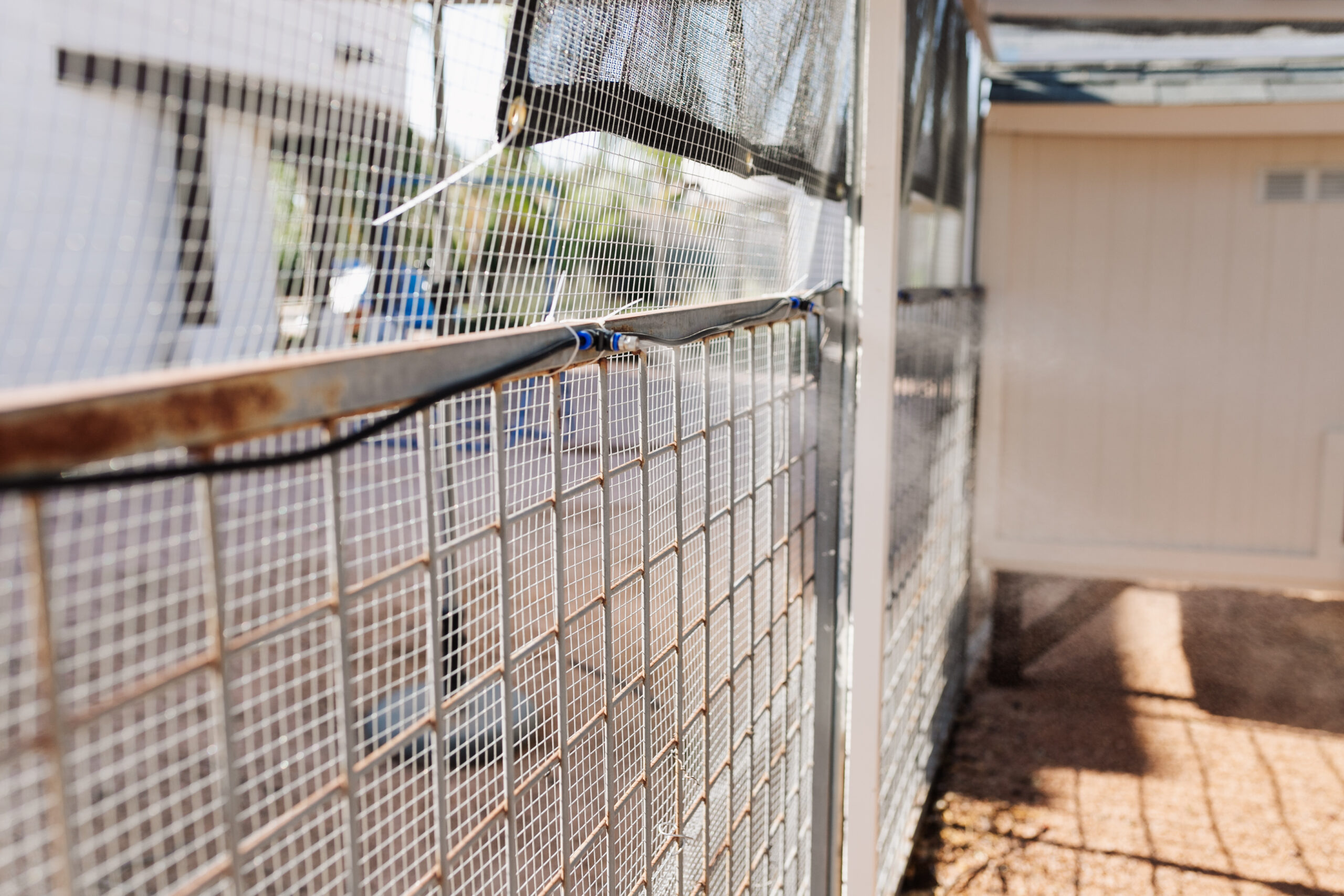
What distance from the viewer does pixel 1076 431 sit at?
4.44 meters

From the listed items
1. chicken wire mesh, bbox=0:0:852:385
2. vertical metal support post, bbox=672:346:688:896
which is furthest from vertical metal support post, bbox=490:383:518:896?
vertical metal support post, bbox=672:346:688:896

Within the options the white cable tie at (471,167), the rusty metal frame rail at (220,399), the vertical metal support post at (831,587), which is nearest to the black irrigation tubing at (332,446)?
the rusty metal frame rail at (220,399)

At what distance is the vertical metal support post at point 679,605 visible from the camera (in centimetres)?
129

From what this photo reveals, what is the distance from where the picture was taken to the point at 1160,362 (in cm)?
435

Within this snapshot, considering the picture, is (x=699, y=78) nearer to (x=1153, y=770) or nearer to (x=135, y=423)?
(x=135, y=423)

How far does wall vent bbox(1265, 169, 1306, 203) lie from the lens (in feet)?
13.5

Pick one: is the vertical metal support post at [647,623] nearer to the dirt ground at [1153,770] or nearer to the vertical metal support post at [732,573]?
the vertical metal support post at [732,573]

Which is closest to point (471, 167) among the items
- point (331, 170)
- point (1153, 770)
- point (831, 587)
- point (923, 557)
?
point (331, 170)

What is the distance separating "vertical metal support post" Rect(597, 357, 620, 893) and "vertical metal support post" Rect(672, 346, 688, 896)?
15cm

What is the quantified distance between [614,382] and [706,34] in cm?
50

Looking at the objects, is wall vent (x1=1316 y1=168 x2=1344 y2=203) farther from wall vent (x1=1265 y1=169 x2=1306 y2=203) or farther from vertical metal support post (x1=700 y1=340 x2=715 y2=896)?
vertical metal support post (x1=700 y1=340 x2=715 y2=896)

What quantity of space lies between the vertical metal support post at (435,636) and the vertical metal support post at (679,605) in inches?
19.6

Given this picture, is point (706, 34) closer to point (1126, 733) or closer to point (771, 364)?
point (771, 364)

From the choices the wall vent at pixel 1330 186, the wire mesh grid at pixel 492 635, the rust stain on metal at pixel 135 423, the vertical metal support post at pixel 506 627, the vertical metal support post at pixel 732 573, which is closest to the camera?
the rust stain on metal at pixel 135 423
